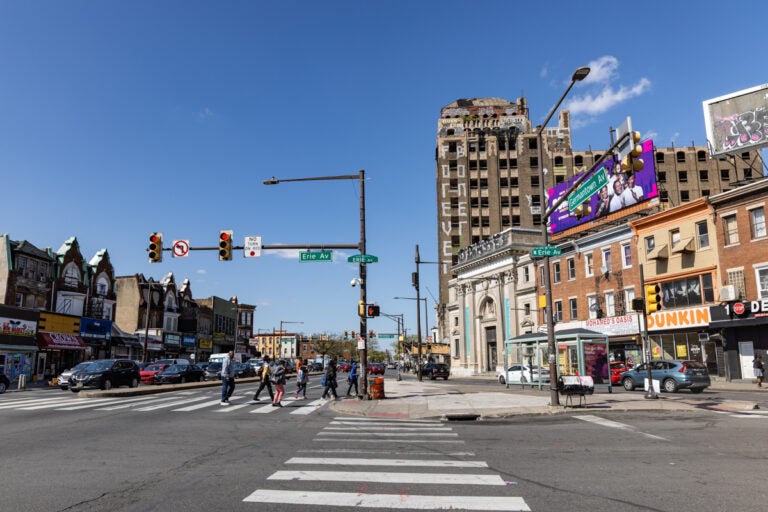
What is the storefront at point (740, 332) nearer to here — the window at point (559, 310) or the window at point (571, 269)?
the window at point (571, 269)

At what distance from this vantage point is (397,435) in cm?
1170

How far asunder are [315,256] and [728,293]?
25.1m

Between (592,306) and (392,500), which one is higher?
(592,306)

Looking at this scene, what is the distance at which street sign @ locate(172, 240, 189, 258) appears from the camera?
64.6ft

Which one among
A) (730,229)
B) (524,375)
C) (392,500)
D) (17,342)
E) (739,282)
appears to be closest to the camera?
(392,500)

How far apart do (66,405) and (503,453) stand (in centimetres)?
1615

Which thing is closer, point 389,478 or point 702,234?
point 389,478

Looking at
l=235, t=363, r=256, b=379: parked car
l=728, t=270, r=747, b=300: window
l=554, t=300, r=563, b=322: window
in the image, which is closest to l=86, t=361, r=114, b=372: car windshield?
l=235, t=363, r=256, b=379: parked car

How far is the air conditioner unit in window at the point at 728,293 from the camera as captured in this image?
30859 mm

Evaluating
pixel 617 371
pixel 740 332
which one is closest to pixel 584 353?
pixel 617 371

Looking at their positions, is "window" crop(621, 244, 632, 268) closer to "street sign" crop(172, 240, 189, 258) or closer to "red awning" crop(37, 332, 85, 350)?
"street sign" crop(172, 240, 189, 258)

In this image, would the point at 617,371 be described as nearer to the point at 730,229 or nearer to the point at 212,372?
the point at 730,229

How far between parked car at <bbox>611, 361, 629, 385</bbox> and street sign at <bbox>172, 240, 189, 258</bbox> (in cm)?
2489

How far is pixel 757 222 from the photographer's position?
30500 mm
